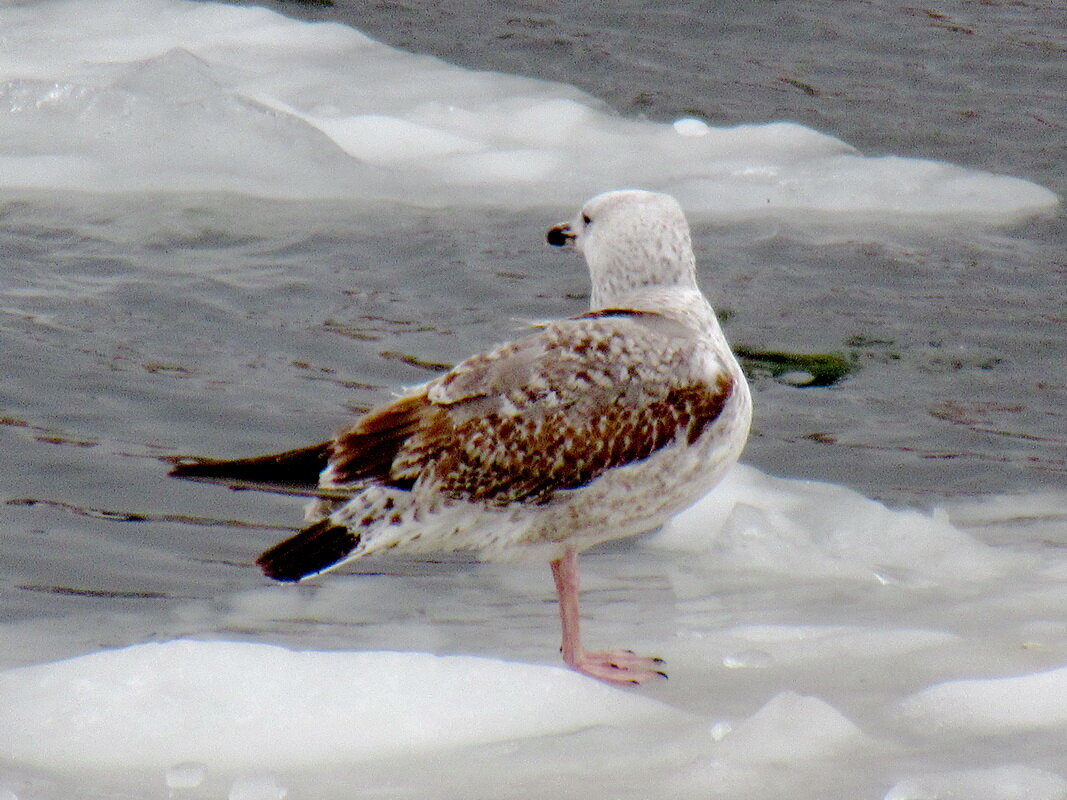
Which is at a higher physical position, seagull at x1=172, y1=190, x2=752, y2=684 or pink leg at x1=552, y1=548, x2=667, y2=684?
seagull at x1=172, y1=190, x2=752, y2=684

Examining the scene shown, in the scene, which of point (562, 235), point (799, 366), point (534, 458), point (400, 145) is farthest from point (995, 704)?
point (400, 145)

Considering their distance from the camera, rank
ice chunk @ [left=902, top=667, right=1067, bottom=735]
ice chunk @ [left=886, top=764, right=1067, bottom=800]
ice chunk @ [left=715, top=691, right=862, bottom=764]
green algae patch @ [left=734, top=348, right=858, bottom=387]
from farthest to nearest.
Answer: green algae patch @ [left=734, top=348, right=858, bottom=387], ice chunk @ [left=902, top=667, right=1067, bottom=735], ice chunk @ [left=715, top=691, right=862, bottom=764], ice chunk @ [left=886, top=764, right=1067, bottom=800]

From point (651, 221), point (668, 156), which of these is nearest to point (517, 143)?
point (668, 156)

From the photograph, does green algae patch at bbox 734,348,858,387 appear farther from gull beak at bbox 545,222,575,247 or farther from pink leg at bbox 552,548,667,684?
pink leg at bbox 552,548,667,684

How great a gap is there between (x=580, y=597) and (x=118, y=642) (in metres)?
1.36

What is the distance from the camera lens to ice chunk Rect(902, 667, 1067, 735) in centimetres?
361

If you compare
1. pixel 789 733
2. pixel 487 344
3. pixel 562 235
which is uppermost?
pixel 562 235

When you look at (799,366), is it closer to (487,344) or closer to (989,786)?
Answer: (487,344)

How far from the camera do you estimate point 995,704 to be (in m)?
3.69

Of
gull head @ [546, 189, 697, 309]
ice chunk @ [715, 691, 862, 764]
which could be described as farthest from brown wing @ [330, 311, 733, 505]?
ice chunk @ [715, 691, 862, 764]

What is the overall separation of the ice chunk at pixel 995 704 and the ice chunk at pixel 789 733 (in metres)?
0.22

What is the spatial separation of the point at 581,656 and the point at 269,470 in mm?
924

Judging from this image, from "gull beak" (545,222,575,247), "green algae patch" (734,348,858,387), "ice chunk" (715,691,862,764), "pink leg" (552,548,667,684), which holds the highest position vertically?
"gull beak" (545,222,575,247)

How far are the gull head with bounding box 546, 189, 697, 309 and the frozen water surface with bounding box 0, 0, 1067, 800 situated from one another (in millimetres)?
820
